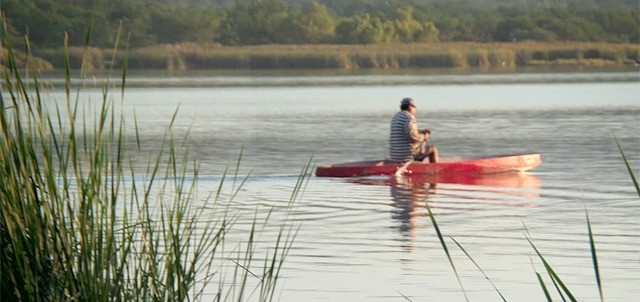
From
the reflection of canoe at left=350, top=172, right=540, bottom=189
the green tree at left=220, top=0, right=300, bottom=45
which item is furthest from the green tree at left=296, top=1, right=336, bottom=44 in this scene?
the reflection of canoe at left=350, top=172, right=540, bottom=189

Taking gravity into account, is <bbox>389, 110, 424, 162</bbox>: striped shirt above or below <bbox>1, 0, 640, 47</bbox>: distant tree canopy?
above

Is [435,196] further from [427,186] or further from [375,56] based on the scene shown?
[375,56]

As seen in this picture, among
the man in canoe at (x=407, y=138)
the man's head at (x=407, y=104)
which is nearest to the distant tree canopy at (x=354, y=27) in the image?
the man in canoe at (x=407, y=138)

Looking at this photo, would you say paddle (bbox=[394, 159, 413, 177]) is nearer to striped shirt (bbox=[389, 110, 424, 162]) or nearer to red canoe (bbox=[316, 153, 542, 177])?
red canoe (bbox=[316, 153, 542, 177])

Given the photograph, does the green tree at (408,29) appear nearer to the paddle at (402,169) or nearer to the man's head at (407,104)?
the paddle at (402,169)

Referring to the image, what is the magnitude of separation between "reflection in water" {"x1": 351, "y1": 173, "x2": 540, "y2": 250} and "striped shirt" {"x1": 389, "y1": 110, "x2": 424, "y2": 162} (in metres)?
0.25

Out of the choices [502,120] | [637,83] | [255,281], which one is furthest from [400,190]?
[637,83]

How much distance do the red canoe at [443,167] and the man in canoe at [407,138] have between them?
0.39 ft

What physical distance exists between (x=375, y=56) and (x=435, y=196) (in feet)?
157

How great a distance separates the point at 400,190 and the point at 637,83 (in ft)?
108

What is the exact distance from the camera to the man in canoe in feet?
50.6

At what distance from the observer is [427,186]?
15.0m

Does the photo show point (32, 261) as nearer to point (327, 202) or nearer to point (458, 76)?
point (327, 202)

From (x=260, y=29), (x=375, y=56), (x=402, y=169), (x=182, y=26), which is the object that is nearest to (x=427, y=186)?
(x=402, y=169)
